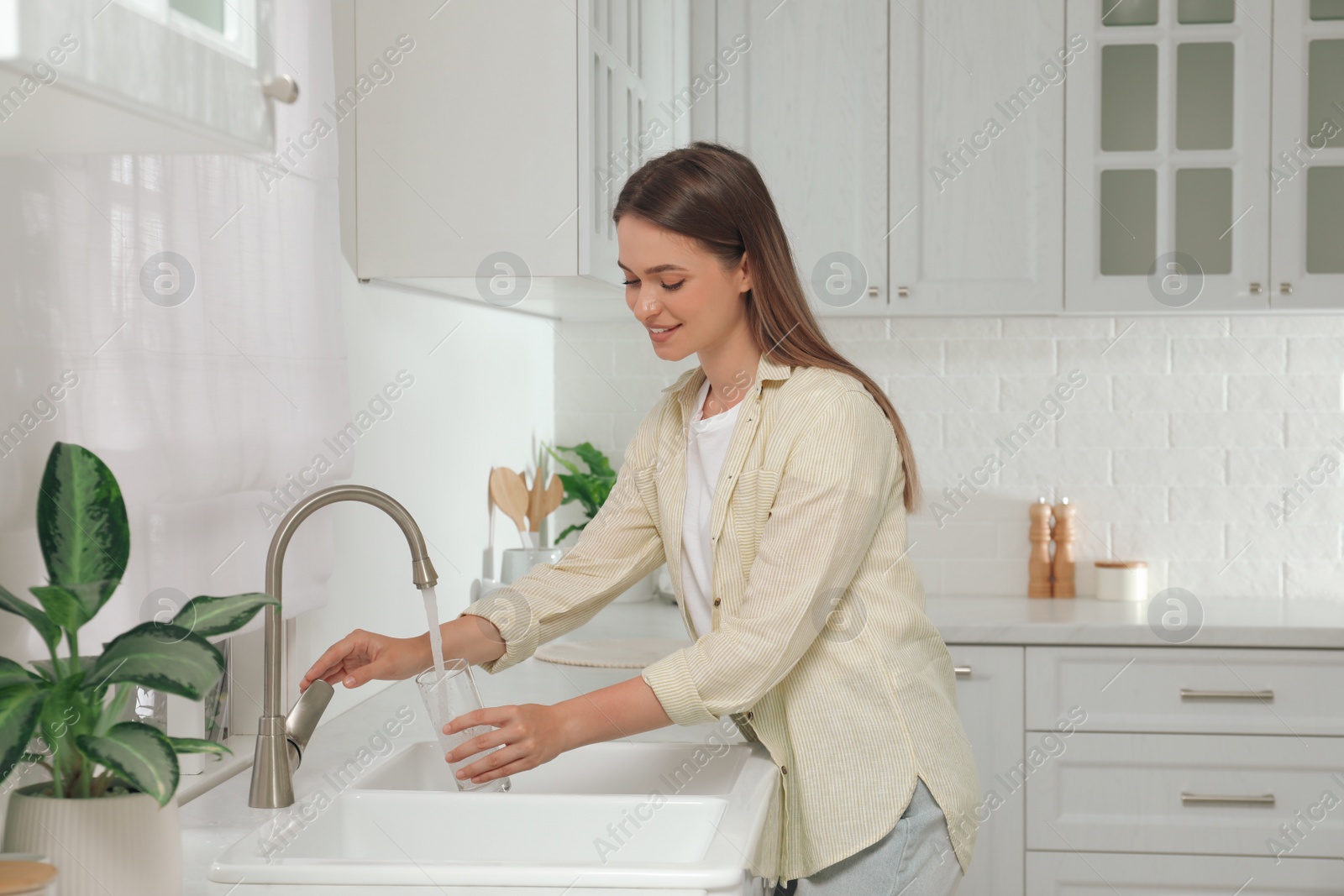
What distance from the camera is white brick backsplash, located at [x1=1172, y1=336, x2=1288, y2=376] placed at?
9.96ft

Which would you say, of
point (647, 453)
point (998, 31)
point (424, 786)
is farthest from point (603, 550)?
point (998, 31)

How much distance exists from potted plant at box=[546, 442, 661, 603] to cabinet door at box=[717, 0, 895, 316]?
2.29ft

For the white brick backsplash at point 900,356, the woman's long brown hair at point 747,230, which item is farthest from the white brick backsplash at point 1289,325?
the woman's long brown hair at point 747,230

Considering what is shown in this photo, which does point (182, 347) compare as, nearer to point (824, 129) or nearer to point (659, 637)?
point (659, 637)

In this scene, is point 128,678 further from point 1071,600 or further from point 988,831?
point 1071,600

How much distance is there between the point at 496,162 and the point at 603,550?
66 cm

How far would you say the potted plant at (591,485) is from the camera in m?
3.06

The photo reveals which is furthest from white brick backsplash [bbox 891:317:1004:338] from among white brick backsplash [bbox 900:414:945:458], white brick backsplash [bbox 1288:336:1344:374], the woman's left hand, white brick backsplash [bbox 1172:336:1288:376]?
the woman's left hand

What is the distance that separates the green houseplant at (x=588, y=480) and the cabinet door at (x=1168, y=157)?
118 cm

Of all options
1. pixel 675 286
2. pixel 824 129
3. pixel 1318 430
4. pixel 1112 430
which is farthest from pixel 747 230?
pixel 1318 430

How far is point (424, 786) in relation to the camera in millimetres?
1504

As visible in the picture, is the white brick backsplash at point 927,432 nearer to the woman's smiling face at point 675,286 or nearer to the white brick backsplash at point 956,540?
the white brick backsplash at point 956,540

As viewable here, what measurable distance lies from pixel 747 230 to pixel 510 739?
1.89 feet

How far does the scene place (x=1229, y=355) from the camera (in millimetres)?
3051
